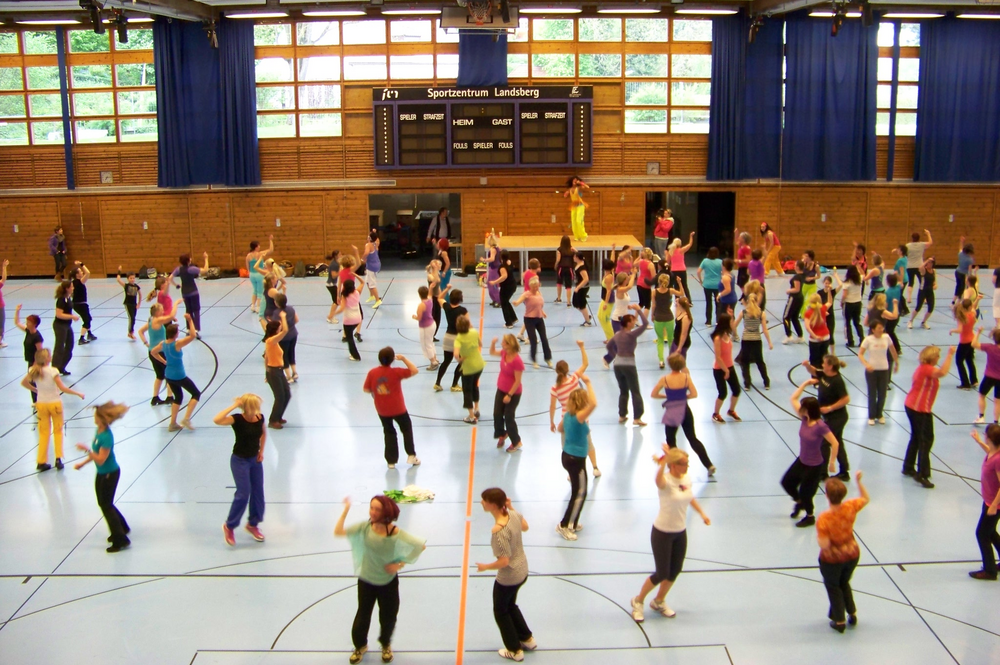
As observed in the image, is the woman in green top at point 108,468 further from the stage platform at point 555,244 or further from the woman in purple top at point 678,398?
the stage platform at point 555,244

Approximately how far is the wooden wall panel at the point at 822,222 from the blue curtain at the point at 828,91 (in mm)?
937

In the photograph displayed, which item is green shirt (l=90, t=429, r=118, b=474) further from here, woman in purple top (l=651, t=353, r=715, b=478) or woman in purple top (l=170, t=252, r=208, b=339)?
woman in purple top (l=170, t=252, r=208, b=339)

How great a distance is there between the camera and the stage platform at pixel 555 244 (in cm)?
2302

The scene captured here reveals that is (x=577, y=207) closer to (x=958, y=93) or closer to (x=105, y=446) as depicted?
(x=958, y=93)

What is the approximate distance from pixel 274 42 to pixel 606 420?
55.0ft

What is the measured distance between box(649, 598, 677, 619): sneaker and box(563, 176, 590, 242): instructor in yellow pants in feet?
53.2

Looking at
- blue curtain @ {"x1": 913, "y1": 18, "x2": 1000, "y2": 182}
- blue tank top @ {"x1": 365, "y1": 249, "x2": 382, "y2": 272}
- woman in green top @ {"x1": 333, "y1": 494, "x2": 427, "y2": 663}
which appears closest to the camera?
woman in green top @ {"x1": 333, "y1": 494, "x2": 427, "y2": 663}

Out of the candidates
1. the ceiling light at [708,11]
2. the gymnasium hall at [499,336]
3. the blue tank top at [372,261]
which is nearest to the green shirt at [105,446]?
the gymnasium hall at [499,336]

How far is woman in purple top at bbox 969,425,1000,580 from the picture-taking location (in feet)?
27.9

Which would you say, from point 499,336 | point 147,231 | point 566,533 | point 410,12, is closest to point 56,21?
point 147,231

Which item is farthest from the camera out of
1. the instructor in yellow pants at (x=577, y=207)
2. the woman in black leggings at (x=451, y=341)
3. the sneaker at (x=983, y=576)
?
the instructor in yellow pants at (x=577, y=207)

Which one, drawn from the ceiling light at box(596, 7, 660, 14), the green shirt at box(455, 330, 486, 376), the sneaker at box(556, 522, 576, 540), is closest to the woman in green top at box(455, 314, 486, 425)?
the green shirt at box(455, 330, 486, 376)

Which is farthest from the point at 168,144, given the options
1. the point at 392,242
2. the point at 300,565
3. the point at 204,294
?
the point at 300,565

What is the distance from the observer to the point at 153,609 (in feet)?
27.5
